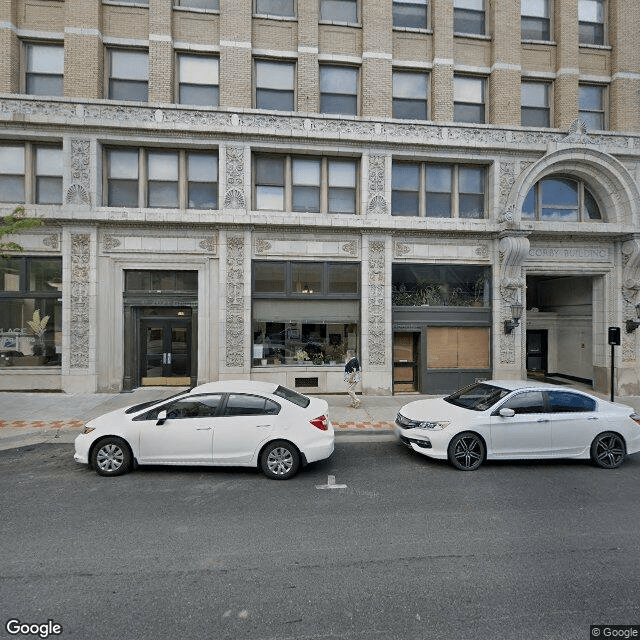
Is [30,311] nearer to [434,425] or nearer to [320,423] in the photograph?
[320,423]

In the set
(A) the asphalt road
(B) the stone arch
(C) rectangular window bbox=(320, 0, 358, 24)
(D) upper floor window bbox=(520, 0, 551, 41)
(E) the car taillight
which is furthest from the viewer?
(D) upper floor window bbox=(520, 0, 551, 41)

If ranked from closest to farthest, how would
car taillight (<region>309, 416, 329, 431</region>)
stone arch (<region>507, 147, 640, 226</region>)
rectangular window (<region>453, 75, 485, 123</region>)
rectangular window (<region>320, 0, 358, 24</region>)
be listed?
car taillight (<region>309, 416, 329, 431</region>), stone arch (<region>507, 147, 640, 226</region>), rectangular window (<region>320, 0, 358, 24</region>), rectangular window (<region>453, 75, 485, 123</region>)

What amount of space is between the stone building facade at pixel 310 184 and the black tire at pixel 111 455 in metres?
6.05

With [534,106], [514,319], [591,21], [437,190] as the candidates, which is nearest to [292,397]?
[514,319]

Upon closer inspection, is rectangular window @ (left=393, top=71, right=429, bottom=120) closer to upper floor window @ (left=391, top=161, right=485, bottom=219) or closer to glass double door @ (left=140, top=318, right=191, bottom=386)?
upper floor window @ (left=391, top=161, right=485, bottom=219)

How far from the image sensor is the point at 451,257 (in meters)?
13.0

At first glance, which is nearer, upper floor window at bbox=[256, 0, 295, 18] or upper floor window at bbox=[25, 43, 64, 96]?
upper floor window at bbox=[25, 43, 64, 96]

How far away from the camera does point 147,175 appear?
12359 millimetres

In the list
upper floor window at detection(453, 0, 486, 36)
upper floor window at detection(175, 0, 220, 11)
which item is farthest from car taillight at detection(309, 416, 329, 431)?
upper floor window at detection(453, 0, 486, 36)

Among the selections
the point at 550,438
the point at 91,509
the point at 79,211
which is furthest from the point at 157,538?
the point at 79,211

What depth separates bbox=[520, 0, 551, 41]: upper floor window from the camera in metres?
13.5

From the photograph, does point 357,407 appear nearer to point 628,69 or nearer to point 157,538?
point 157,538

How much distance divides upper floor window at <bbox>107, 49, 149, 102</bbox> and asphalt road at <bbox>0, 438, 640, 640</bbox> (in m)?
11.8

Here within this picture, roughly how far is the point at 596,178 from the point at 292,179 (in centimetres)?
1084
